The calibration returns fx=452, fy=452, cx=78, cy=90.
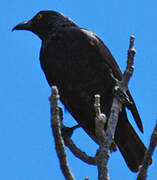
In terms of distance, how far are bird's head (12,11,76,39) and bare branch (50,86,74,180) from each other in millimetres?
3682

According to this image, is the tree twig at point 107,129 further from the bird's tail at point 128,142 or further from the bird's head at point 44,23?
the bird's head at point 44,23

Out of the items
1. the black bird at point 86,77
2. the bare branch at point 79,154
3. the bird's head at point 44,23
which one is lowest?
the bare branch at point 79,154

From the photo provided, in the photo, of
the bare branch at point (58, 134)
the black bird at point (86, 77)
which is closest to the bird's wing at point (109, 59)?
the black bird at point (86, 77)

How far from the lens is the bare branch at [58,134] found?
260 centimetres

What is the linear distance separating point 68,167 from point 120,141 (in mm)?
2929

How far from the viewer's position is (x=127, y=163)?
5.31 meters

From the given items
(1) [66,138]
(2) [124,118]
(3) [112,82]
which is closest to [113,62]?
(3) [112,82]

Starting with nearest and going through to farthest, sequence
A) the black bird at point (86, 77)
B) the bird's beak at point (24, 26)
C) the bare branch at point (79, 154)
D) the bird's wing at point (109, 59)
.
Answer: the bare branch at point (79, 154), the bird's wing at point (109, 59), the black bird at point (86, 77), the bird's beak at point (24, 26)

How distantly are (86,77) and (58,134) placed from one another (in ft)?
9.05

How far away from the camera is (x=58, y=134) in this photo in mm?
2672

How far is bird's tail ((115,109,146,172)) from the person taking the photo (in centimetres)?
543

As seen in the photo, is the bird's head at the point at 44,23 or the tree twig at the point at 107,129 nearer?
the tree twig at the point at 107,129

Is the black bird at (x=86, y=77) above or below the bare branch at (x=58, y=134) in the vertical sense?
above

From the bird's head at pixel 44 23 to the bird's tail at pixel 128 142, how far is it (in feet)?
5.32
